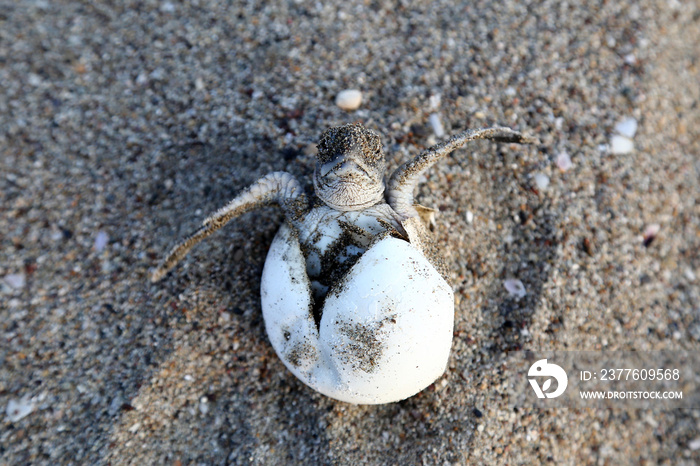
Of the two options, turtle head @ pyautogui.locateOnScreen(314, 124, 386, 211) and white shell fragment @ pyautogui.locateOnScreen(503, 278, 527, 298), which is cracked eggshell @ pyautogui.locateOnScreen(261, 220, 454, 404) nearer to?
turtle head @ pyautogui.locateOnScreen(314, 124, 386, 211)

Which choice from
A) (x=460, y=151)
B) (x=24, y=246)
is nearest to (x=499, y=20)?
(x=460, y=151)

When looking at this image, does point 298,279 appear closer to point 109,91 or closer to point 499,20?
point 109,91

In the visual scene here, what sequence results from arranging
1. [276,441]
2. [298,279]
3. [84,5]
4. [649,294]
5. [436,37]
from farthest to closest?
[84,5] → [436,37] → [649,294] → [276,441] → [298,279]

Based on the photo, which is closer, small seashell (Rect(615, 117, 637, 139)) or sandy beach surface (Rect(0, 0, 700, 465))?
sandy beach surface (Rect(0, 0, 700, 465))

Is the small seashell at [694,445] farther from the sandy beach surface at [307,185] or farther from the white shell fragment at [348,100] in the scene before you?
the white shell fragment at [348,100]

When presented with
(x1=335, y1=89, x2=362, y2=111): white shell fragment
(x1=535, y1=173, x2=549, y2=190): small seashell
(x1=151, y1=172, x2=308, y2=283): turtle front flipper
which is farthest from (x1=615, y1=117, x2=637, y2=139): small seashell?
(x1=151, y1=172, x2=308, y2=283): turtle front flipper

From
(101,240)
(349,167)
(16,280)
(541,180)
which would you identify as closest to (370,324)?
(349,167)
